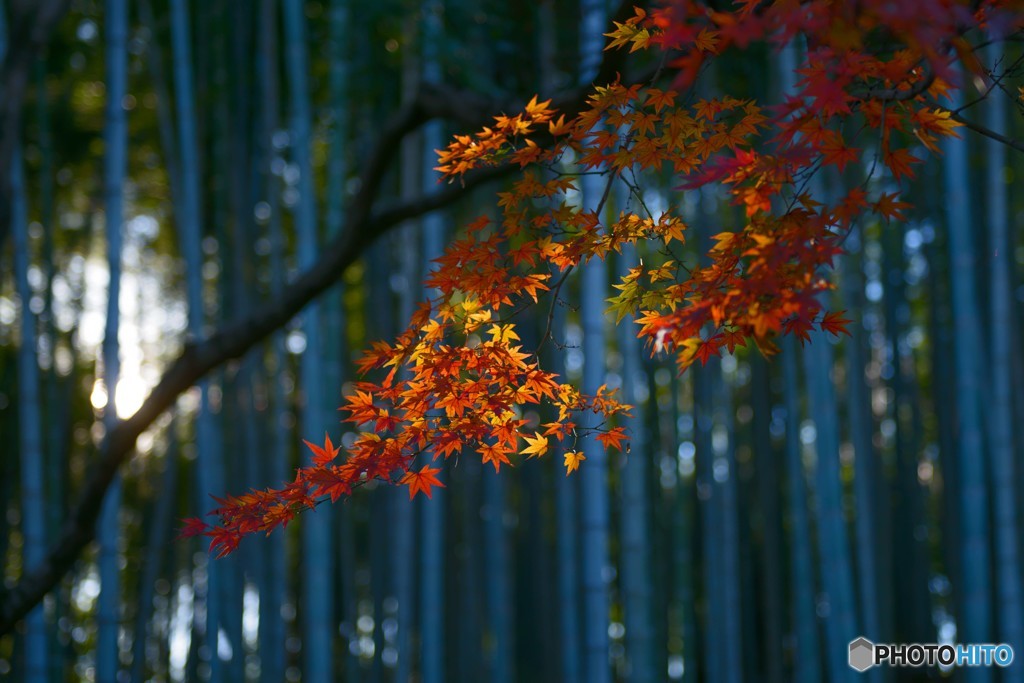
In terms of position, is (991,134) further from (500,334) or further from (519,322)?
(519,322)

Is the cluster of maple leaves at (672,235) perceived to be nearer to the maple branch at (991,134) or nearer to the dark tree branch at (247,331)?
the maple branch at (991,134)

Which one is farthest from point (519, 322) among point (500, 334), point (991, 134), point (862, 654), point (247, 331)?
point (991, 134)

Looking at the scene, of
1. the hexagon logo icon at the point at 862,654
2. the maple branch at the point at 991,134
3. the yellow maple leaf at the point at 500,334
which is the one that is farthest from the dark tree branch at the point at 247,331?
the hexagon logo icon at the point at 862,654

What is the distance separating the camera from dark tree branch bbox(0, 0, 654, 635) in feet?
9.50

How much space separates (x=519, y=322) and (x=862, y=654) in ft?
8.87

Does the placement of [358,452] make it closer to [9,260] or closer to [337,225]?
[337,225]

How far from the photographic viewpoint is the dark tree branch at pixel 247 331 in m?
2.89

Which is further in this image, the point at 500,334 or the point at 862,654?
the point at 862,654

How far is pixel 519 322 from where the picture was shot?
6.10m

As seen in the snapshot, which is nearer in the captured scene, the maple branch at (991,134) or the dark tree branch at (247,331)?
the maple branch at (991,134)

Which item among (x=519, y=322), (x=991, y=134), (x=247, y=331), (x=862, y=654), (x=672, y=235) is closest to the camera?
(x=991, y=134)

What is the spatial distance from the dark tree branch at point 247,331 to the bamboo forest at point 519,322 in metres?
0.01

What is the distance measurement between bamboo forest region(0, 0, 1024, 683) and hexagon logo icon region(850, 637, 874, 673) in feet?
0.06

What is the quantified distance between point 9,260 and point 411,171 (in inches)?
169
